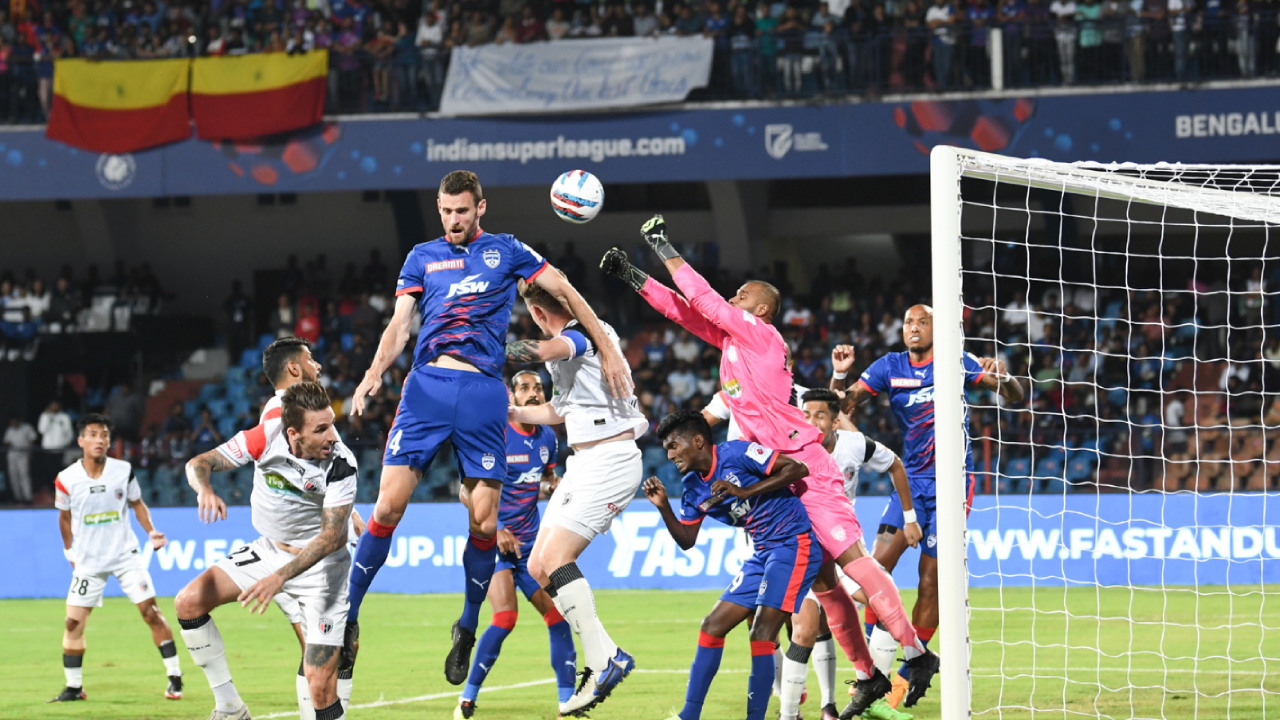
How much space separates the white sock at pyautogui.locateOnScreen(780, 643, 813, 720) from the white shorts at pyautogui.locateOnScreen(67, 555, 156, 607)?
5423mm

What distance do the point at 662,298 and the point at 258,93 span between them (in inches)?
635

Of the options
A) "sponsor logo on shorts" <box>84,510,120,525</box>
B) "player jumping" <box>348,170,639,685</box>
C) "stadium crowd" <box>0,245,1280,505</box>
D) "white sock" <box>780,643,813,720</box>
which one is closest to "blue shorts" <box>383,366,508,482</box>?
"player jumping" <box>348,170,639,685</box>

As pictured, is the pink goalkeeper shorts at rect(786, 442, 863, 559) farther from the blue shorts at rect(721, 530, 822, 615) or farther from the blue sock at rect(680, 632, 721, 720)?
the blue sock at rect(680, 632, 721, 720)

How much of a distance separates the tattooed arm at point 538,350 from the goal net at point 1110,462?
2.24m

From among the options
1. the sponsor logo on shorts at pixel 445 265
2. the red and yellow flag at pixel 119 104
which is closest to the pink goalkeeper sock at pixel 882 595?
the sponsor logo on shorts at pixel 445 265

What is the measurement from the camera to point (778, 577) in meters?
6.89

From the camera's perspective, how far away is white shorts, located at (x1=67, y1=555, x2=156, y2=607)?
10570 millimetres

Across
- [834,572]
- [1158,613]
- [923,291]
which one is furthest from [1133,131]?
[834,572]

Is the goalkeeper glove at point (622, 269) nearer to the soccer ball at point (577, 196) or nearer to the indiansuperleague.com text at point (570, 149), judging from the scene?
the soccer ball at point (577, 196)

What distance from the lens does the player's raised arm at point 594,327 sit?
23.5ft

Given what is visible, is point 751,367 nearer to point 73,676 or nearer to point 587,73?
point 73,676

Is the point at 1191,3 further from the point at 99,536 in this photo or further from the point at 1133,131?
the point at 99,536

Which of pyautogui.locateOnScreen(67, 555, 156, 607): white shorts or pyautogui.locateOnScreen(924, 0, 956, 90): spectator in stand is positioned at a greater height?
pyautogui.locateOnScreen(924, 0, 956, 90): spectator in stand

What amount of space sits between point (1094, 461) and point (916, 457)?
375 inches
